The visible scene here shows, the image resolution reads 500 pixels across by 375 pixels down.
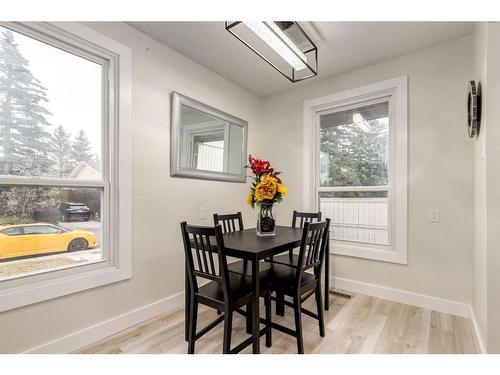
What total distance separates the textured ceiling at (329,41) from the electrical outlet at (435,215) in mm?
1557

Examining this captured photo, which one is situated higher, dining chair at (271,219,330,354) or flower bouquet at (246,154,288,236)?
flower bouquet at (246,154,288,236)

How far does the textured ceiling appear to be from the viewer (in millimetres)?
2139

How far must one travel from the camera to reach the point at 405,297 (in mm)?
2525

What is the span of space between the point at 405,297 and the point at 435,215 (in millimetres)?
856

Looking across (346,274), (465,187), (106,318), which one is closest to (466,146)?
(465,187)

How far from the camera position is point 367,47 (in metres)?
2.44

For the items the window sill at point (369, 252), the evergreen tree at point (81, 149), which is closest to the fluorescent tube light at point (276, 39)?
the evergreen tree at point (81, 149)


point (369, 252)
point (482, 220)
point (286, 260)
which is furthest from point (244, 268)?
point (482, 220)

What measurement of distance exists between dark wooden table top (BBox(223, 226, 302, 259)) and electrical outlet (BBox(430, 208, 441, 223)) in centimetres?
130

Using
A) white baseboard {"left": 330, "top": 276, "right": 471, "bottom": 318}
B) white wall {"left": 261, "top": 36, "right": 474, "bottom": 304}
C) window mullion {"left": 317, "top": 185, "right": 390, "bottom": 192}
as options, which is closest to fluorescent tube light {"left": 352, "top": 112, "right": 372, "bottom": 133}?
white wall {"left": 261, "top": 36, "right": 474, "bottom": 304}

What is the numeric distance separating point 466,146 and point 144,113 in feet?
9.35

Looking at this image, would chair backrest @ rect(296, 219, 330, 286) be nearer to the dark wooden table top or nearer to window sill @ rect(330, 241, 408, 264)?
the dark wooden table top

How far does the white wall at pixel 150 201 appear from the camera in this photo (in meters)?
1.81

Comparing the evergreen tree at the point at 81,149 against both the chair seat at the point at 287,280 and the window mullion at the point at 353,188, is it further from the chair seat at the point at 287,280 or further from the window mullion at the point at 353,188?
the window mullion at the point at 353,188
